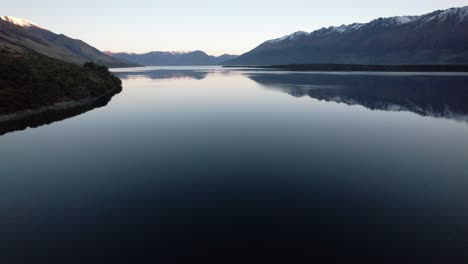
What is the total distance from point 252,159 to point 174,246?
1428 cm

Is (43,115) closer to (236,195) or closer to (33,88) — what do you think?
(33,88)

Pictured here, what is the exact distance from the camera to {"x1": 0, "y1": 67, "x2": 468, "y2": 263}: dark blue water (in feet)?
45.6

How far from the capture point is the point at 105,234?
14953mm

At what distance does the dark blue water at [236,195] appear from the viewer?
1389 centimetres

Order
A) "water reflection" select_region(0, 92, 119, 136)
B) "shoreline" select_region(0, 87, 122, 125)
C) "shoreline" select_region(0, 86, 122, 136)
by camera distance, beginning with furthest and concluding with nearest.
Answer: "shoreline" select_region(0, 87, 122, 125) < "shoreline" select_region(0, 86, 122, 136) < "water reflection" select_region(0, 92, 119, 136)

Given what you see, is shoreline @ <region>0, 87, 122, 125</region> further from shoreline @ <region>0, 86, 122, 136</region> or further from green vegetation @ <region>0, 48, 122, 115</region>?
green vegetation @ <region>0, 48, 122, 115</region>

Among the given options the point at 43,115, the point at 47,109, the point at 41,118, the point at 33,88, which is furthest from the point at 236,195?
the point at 33,88

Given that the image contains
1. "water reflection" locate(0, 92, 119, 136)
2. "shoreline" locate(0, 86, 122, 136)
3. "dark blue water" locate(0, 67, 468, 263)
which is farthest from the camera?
"shoreline" locate(0, 86, 122, 136)

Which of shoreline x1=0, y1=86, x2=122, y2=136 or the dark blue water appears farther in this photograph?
shoreline x1=0, y1=86, x2=122, y2=136

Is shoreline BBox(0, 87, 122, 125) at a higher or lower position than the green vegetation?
lower

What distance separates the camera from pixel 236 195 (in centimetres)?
1933

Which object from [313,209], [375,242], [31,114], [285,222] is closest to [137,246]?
[285,222]

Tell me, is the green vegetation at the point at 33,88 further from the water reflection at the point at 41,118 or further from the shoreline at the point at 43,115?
the water reflection at the point at 41,118

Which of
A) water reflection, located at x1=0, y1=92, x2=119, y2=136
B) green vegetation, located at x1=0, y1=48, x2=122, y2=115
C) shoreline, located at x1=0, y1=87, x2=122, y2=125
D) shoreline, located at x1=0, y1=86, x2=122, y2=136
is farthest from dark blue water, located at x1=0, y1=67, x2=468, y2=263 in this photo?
green vegetation, located at x1=0, y1=48, x2=122, y2=115
